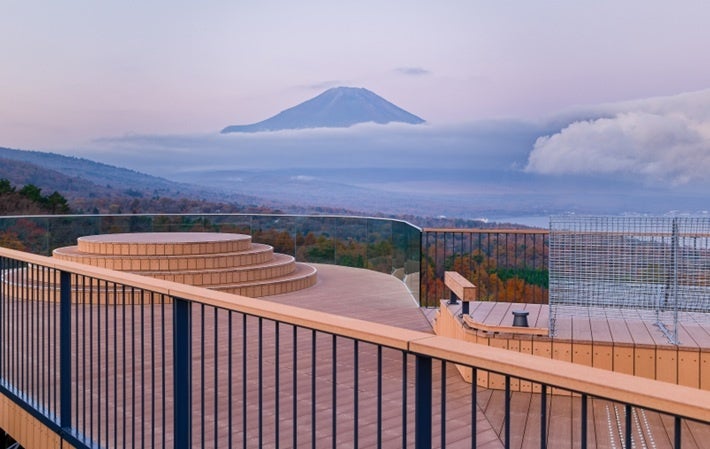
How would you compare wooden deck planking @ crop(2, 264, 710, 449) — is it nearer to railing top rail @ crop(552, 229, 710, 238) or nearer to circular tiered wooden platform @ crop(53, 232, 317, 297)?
railing top rail @ crop(552, 229, 710, 238)

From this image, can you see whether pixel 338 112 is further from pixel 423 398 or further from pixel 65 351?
pixel 423 398

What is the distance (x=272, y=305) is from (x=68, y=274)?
2.04 meters

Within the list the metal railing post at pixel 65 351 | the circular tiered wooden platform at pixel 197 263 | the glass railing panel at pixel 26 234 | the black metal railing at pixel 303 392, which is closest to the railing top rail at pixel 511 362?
the black metal railing at pixel 303 392

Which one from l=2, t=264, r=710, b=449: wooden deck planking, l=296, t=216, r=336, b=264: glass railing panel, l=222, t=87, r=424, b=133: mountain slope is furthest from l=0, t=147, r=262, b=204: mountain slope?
l=2, t=264, r=710, b=449: wooden deck planking

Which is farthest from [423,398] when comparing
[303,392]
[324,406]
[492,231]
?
[492,231]

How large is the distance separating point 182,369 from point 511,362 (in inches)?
71.4

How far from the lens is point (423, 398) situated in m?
1.95

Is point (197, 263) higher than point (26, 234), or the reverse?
point (26, 234)

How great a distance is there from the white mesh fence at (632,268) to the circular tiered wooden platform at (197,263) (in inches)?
249

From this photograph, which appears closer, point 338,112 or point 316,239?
point 316,239

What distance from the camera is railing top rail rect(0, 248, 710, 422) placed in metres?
1.39

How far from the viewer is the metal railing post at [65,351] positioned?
13.4ft

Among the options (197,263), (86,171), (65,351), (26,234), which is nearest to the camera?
(65,351)

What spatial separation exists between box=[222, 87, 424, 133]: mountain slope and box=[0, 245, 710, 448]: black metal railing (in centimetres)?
4532
